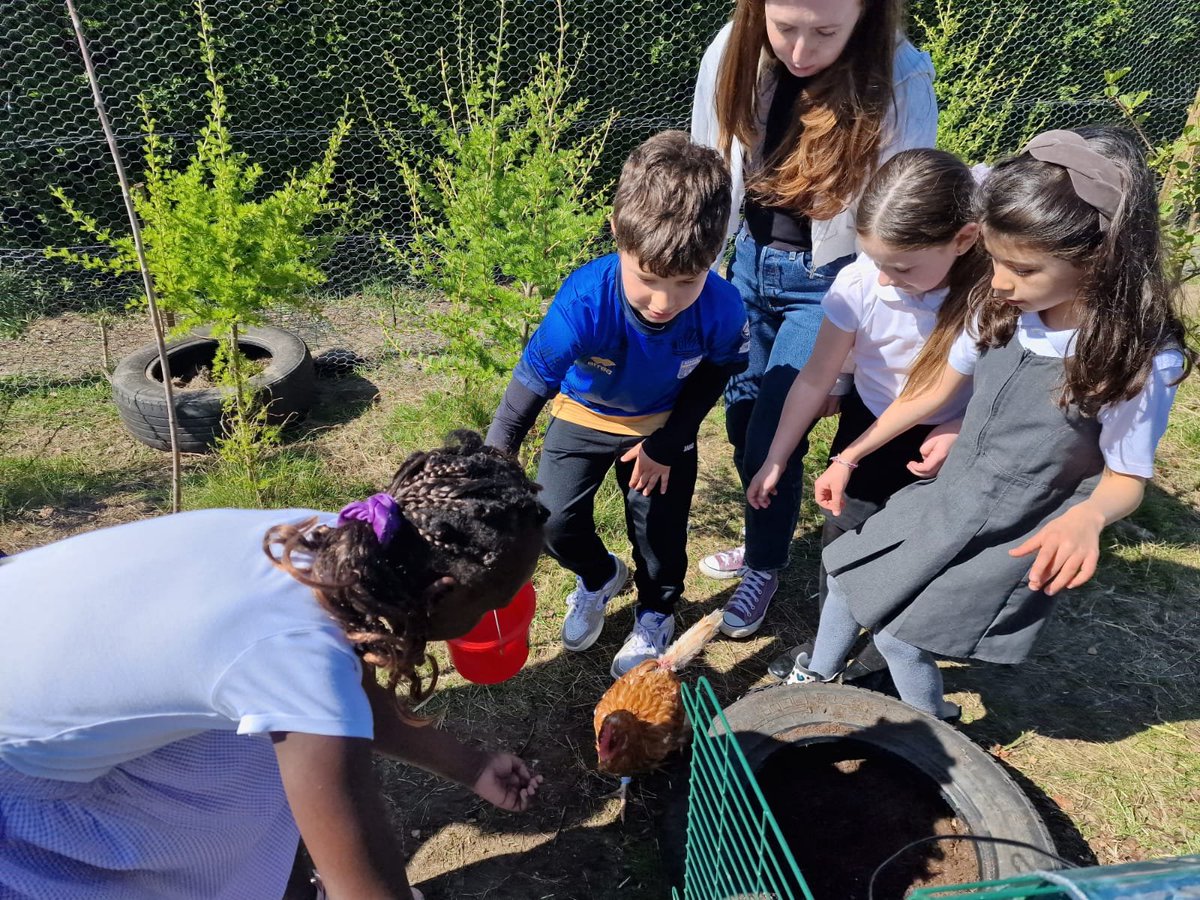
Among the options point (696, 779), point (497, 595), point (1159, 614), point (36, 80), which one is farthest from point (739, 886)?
point (36, 80)

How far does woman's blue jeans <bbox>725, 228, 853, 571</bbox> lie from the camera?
2422mm

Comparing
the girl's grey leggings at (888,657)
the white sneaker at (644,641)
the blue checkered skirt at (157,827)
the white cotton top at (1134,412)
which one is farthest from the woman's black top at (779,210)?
the blue checkered skirt at (157,827)

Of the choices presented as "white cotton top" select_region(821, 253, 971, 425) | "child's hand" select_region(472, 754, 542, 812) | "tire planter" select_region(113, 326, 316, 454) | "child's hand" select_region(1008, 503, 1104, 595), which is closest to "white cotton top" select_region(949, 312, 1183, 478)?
"child's hand" select_region(1008, 503, 1104, 595)

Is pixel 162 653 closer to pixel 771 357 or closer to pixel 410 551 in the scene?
pixel 410 551

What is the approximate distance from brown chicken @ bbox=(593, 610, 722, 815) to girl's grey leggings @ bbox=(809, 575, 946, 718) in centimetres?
46

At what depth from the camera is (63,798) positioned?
4.17 feet

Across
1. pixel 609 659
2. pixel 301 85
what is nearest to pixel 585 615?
pixel 609 659

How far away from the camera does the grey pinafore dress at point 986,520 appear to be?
180cm

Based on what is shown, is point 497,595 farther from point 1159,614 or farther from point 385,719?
point 1159,614

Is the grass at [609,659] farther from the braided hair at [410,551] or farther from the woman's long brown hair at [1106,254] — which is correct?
the woman's long brown hair at [1106,254]

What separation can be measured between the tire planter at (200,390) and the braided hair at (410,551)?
251 cm

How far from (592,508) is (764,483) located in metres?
0.55

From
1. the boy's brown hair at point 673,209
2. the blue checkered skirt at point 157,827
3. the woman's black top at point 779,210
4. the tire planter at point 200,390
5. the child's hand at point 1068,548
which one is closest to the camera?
the blue checkered skirt at point 157,827

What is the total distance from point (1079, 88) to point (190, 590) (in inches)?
319
